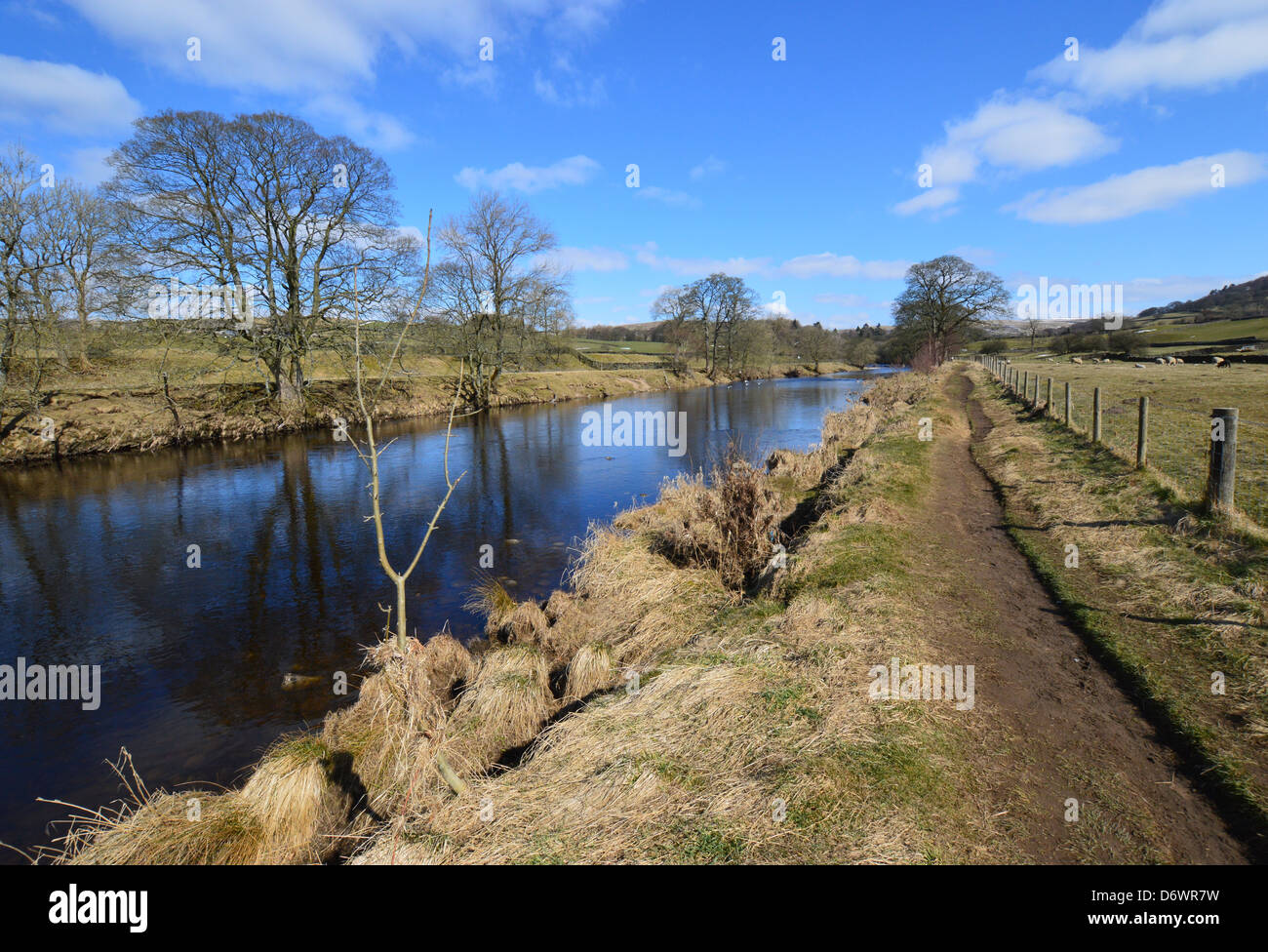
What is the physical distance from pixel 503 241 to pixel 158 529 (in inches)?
1137

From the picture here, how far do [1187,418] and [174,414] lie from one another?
33874mm

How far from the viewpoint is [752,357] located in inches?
2579

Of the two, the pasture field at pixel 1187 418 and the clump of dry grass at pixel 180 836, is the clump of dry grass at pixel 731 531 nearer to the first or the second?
the pasture field at pixel 1187 418

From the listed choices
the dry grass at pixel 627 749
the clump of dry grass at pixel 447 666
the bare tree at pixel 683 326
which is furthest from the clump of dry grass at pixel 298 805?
the bare tree at pixel 683 326

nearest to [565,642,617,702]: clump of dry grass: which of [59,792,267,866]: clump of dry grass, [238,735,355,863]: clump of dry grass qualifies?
[238,735,355,863]: clump of dry grass

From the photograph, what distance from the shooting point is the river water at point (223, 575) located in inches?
241

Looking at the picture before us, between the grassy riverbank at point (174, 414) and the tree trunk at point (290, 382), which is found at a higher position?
the tree trunk at point (290, 382)

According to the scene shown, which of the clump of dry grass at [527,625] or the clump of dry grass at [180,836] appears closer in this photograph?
the clump of dry grass at [180,836]

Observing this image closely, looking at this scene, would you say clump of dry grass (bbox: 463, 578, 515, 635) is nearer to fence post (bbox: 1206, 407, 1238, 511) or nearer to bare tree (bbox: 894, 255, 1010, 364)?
fence post (bbox: 1206, 407, 1238, 511)

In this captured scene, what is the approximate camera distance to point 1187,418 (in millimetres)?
15414

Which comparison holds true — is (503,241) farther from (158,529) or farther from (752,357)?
(752,357)

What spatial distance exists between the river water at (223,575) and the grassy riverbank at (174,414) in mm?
1652

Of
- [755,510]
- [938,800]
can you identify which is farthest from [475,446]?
[938,800]
